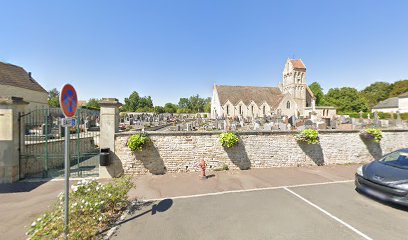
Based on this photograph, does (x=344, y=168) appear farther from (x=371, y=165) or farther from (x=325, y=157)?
(x=371, y=165)

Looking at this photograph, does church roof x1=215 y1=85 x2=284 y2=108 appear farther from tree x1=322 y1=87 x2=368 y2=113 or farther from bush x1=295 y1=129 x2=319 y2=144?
bush x1=295 y1=129 x2=319 y2=144

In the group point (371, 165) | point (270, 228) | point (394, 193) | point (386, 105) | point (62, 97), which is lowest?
point (270, 228)

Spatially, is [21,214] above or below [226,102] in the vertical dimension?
below

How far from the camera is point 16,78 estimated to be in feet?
83.9

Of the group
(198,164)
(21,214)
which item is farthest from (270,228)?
(21,214)

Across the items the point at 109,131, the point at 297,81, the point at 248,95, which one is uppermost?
the point at 297,81

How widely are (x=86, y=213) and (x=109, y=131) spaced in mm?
3749

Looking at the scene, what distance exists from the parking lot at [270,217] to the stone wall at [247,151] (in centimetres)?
231

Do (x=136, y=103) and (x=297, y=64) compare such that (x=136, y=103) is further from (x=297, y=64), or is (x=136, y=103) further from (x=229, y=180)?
(x=229, y=180)

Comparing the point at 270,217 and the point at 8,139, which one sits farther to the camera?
the point at 8,139

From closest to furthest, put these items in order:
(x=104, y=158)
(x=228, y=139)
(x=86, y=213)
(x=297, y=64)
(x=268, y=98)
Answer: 1. (x=86, y=213)
2. (x=104, y=158)
3. (x=228, y=139)
4. (x=268, y=98)
5. (x=297, y=64)

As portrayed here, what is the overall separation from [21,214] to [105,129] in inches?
128

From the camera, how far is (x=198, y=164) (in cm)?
773

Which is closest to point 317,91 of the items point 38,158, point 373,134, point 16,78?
point 373,134
